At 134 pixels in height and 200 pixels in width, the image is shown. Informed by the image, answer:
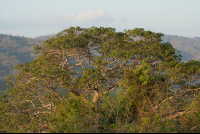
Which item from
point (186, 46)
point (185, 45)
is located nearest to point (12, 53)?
point (186, 46)

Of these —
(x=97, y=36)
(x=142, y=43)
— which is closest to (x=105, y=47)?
(x=97, y=36)

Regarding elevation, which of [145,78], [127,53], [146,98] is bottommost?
[146,98]

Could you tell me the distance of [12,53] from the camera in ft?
191

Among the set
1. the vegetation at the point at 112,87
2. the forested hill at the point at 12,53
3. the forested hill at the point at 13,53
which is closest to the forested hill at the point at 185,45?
the forested hill at the point at 13,53

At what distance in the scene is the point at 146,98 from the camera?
7840mm

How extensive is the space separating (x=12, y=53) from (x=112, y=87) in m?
56.0

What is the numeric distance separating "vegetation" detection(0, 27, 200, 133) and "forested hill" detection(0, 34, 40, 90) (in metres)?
31.4

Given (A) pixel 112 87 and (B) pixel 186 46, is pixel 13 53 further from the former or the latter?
(B) pixel 186 46

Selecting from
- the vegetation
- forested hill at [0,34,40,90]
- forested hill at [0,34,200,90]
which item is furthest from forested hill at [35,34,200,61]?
the vegetation

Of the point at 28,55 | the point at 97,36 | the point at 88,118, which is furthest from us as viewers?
the point at 28,55

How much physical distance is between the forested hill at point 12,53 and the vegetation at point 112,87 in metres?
31.4

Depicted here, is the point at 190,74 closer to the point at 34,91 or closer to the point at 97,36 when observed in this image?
the point at 97,36

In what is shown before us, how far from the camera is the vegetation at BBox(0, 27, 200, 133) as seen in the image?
22.4ft

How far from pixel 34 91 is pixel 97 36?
15.6ft
